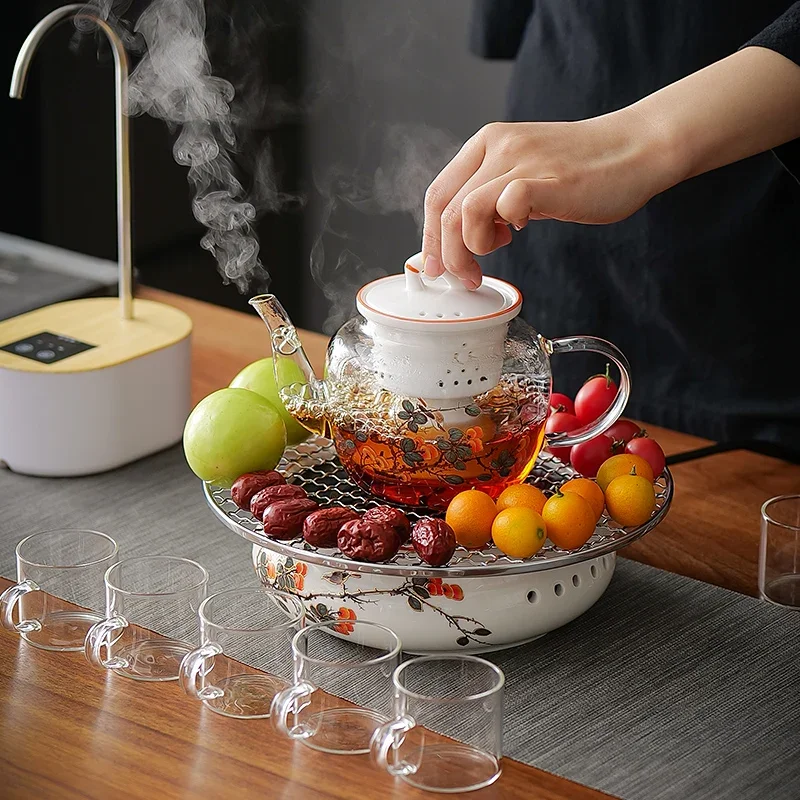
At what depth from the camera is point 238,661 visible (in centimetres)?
101

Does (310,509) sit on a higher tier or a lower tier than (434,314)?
lower

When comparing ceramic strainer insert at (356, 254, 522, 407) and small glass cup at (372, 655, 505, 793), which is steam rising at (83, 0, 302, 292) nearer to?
ceramic strainer insert at (356, 254, 522, 407)

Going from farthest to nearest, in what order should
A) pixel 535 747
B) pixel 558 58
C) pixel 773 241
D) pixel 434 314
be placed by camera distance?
pixel 558 58, pixel 773 241, pixel 434 314, pixel 535 747

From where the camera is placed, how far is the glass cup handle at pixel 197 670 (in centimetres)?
99

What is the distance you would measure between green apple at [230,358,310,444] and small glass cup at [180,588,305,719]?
0.27m

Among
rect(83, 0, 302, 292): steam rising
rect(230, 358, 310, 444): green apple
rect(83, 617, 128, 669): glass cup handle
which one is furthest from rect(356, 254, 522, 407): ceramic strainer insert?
rect(83, 0, 302, 292): steam rising

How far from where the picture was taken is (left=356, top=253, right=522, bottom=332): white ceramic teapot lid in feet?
3.43

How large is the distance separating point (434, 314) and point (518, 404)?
0.12 meters

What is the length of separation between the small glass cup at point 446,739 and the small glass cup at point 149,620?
0.75 ft

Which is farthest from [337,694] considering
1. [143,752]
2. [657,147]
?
[657,147]

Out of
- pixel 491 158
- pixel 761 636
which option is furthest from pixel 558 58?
pixel 761 636

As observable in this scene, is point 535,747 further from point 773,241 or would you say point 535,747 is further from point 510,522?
point 773,241

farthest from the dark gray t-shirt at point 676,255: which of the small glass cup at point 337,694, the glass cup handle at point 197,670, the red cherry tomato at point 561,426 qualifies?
the glass cup handle at point 197,670

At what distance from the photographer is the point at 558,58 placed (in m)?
1.77
